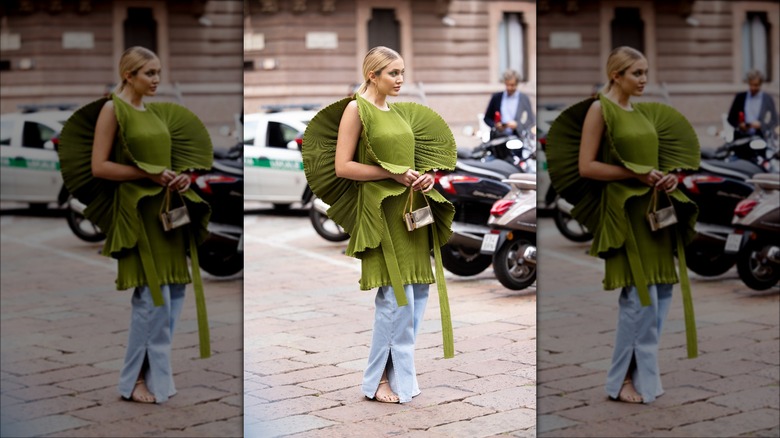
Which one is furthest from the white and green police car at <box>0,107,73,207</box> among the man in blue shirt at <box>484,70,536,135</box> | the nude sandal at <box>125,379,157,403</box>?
the man in blue shirt at <box>484,70,536,135</box>

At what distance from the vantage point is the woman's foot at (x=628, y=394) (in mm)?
4148

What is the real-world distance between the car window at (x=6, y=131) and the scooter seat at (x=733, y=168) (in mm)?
2230

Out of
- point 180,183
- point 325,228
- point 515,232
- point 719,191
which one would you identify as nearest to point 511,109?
point 515,232

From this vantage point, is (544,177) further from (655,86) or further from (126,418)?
(126,418)

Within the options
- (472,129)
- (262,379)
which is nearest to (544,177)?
(262,379)

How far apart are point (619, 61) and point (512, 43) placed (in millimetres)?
2198

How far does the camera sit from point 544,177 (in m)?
4.06

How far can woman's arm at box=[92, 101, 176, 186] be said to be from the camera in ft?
12.9

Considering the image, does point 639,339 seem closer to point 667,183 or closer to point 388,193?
point 667,183

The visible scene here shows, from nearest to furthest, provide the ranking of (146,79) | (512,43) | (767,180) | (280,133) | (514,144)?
(146,79), (767,180), (512,43), (514,144), (280,133)

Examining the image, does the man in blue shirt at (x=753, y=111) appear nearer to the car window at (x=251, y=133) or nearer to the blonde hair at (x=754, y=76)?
the blonde hair at (x=754, y=76)

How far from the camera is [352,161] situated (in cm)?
419

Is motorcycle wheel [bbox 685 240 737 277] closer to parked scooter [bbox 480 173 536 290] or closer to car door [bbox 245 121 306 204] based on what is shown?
parked scooter [bbox 480 173 536 290]

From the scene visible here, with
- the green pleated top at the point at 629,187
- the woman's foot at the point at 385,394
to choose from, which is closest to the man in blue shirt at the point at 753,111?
the green pleated top at the point at 629,187
